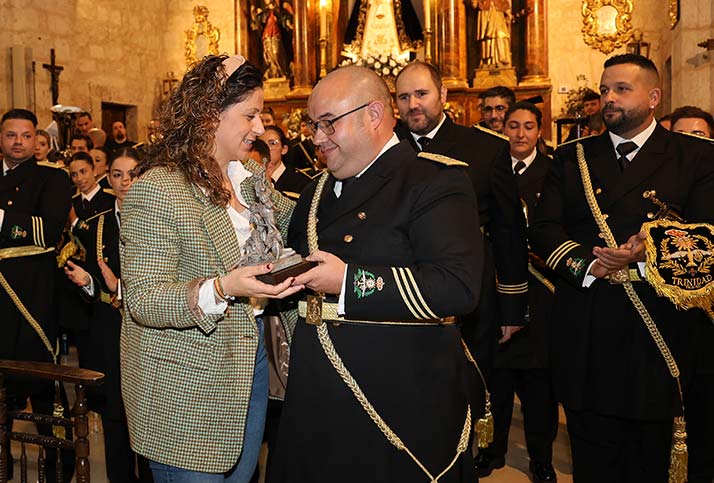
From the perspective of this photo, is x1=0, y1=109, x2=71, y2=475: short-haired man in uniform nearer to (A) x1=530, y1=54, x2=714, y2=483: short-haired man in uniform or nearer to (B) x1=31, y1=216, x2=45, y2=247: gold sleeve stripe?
(B) x1=31, y1=216, x2=45, y2=247: gold sleeve stripe

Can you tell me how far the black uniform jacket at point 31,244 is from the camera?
464 cm

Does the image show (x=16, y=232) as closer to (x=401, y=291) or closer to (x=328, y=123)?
(x=328, y=123)

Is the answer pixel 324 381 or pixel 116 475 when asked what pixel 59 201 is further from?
pixel 324 381

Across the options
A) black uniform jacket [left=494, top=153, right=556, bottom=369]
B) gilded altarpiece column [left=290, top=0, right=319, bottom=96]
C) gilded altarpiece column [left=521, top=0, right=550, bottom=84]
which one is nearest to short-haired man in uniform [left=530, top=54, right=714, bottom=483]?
black uniform jacket [left=494, top=153, right=556, bottom=369]

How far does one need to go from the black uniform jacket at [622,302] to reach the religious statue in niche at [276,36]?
12852 millimetres

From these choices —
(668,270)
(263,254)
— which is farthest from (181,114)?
(668,270)

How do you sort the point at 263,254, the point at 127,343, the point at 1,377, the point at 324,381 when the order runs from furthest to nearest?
the point at 1,377
the point at 127,343
the point at 324,381
the point at 263,254

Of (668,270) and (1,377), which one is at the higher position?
(668,270)

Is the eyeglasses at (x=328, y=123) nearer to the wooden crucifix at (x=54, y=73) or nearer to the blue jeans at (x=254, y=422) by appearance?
the blue jeans at (x=254, y=422)

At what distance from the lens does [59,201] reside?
188 inches

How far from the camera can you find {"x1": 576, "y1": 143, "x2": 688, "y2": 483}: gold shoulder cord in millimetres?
3369

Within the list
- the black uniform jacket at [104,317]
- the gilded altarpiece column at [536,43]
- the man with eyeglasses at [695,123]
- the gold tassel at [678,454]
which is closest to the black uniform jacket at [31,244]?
the black uniform jacket at [104,317]

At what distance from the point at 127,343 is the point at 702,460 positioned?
2.81 meters

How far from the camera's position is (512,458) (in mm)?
5090
